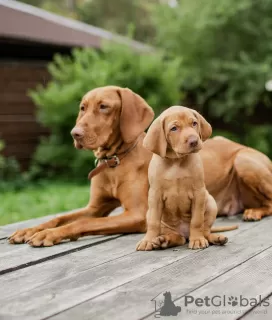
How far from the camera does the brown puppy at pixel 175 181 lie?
2.87m

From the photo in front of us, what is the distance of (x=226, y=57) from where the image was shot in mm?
12781

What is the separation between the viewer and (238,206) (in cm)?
425

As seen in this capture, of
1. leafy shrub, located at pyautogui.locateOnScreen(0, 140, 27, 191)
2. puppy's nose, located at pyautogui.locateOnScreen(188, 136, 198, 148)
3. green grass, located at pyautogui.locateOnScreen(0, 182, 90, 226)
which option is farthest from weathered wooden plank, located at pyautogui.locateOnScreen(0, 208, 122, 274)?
leafy shrub, located at pyautogui.locateOnScreen(0, 140, 27, 191)

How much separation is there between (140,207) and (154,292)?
51.3 inches

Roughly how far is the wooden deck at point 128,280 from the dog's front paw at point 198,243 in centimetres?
4

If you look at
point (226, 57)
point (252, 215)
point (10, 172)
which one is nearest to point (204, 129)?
point (252, 215)

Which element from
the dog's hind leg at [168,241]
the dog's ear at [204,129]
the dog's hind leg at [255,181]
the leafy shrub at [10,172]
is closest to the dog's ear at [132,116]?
the dog's ear at [204,129]

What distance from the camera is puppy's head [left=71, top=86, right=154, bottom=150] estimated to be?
132 inches

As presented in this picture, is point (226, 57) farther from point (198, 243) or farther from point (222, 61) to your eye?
point (198, 243)

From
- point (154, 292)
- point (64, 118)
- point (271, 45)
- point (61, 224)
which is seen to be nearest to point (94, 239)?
point (61, 224)

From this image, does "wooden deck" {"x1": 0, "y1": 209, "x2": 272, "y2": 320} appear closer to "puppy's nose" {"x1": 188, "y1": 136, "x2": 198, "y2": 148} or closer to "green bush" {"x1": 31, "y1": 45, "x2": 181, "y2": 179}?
"puppy's nose" {"x1": 188, "y1": 136, "x2": 198, "y2": 148}

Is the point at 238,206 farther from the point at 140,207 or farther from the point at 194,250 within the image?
the point at 194,250

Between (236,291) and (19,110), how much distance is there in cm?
856

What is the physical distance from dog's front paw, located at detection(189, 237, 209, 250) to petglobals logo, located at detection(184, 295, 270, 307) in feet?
2.71
